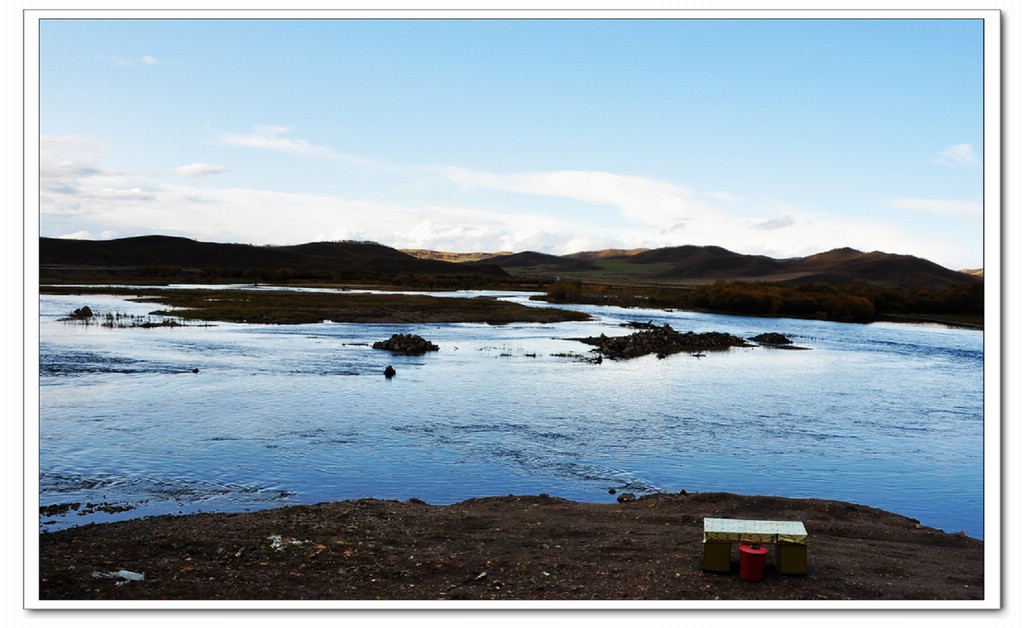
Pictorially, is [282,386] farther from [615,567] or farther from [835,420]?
[615,567]

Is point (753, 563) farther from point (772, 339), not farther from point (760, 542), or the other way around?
point (772, 339)

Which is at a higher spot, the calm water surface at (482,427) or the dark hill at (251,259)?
the dark hill at (251,259)

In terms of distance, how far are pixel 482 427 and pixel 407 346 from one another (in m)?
11.0

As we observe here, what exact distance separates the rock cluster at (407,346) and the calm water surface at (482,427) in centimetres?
73

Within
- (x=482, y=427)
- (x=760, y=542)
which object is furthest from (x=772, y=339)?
(x=760, y=542)

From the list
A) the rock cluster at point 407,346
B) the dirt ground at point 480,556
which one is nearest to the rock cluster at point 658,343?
the rock cluster at point 407,346

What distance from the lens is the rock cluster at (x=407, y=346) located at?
23755mm

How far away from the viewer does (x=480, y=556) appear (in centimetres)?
669

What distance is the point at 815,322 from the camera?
41.2 meters

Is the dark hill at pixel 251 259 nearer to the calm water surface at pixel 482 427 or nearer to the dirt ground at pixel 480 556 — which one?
the calm water surface at pixel 482 427

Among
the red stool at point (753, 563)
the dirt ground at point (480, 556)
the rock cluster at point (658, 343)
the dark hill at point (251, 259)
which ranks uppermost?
the dark hill at point (251, 259)

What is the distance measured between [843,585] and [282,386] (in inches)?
508
